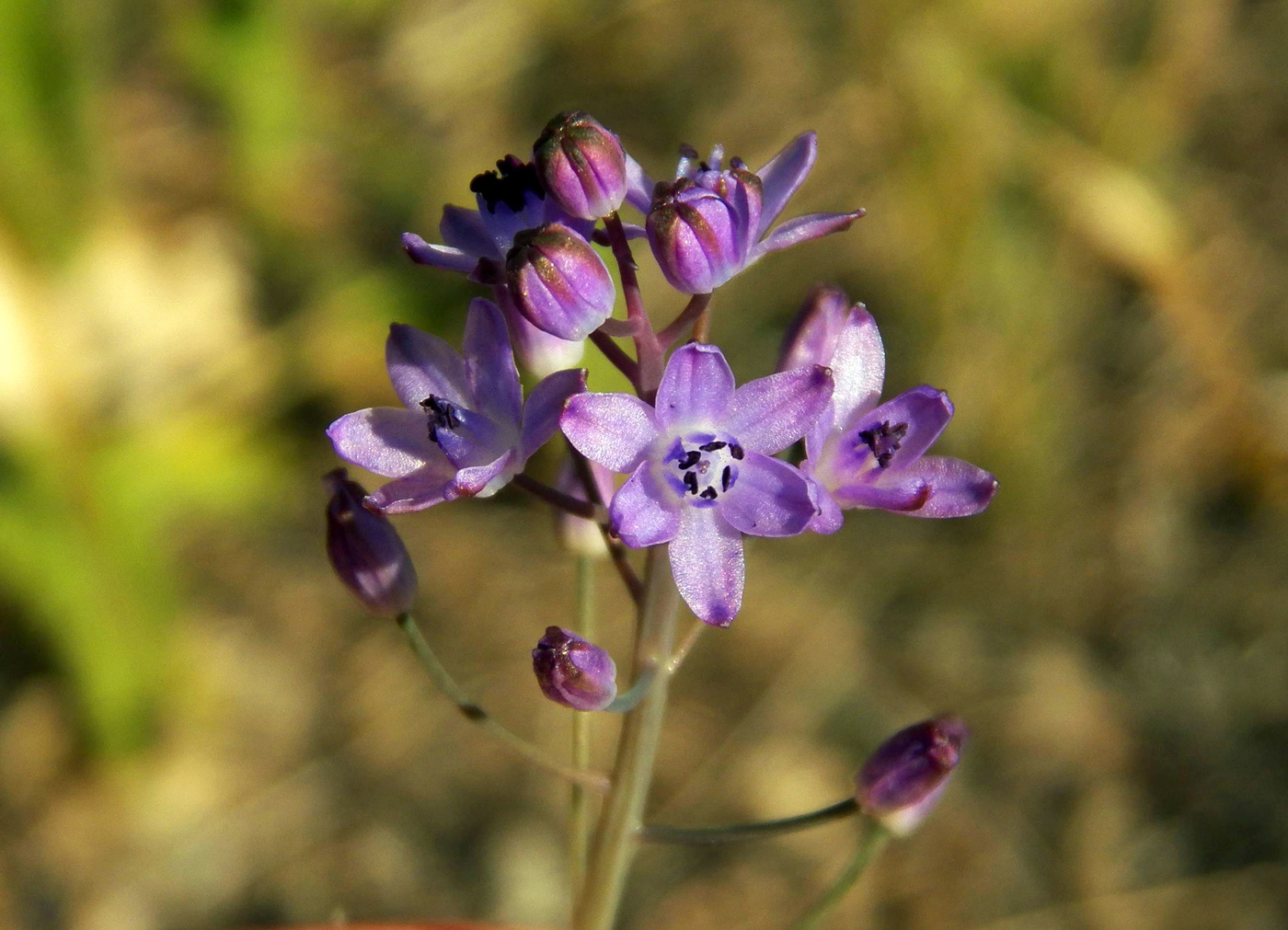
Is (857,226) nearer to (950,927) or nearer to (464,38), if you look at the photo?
(464,38)

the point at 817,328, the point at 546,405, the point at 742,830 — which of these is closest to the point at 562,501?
the point at 546,405

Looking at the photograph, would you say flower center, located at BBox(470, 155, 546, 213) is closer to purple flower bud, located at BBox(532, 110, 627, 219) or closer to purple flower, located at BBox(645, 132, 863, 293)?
purple flower bud, located at BBox(532, 110, 627, 219)

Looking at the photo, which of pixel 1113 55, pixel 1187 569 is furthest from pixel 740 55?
pixel 1187 569

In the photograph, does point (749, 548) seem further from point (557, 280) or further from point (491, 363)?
point (557, 280)

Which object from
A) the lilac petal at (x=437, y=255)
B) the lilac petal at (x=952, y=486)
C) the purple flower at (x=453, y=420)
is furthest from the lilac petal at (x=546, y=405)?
the lilac petal at (x=952, y=486)

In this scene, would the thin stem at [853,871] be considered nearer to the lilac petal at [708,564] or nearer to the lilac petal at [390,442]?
the lilac petal at [708,564]
